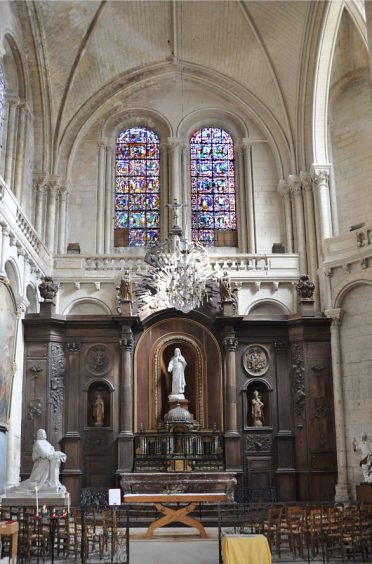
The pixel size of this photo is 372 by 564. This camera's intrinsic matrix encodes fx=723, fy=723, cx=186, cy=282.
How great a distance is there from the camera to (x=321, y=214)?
22.5 meters

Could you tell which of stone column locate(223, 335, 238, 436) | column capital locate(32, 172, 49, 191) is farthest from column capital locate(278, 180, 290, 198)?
column capital locate(32, 172, 49, 191)

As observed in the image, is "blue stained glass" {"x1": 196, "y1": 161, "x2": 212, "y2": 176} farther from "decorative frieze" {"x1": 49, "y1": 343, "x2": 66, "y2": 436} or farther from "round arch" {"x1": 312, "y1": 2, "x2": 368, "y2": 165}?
"decorative frieze" {"x1": 49, "y1": 343, "x2": 66, "y2": 436}

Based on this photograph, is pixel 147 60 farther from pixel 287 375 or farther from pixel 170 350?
pixel 287 375

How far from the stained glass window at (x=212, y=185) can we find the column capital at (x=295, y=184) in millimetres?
2352

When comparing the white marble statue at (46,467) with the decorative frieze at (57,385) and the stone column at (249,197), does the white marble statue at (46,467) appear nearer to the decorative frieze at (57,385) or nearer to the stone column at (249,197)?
the decorative frieze at (57,385)

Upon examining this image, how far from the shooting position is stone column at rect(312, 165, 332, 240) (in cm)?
2234

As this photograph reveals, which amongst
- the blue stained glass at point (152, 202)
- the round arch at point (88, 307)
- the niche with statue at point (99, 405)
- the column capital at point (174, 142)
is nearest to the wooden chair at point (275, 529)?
the niche with statue at point (99, 405)

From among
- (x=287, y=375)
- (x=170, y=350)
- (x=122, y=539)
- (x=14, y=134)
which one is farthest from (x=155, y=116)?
(x=122, y=539)

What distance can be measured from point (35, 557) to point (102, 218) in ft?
44.2

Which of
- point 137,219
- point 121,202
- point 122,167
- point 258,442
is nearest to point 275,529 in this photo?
point 258,442

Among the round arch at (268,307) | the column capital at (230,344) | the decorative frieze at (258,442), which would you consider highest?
the round arch at (268,307)

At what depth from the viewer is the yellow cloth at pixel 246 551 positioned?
10055mm

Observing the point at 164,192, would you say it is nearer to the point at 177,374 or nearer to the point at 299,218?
the point at 299,218

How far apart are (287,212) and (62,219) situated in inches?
291
